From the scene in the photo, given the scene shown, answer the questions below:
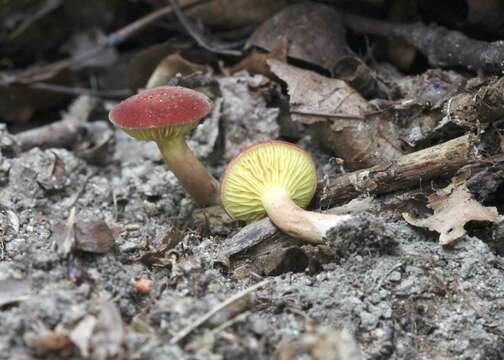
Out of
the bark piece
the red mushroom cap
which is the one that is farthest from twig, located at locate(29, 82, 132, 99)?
the bark piece

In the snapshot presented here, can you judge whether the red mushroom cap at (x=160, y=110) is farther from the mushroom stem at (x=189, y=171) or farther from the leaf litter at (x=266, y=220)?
the leaf litter at (x=266, y=220)

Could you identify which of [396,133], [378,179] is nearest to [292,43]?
[396,133]

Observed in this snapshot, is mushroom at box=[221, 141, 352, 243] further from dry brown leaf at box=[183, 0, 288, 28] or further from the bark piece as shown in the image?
dry brown leaf at box=[183, 0, 288, 28]

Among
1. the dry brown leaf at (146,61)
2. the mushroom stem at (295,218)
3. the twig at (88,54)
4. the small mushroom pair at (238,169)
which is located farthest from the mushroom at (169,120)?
the twig at (88,54)

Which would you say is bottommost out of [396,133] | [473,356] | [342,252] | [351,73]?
[473,356]

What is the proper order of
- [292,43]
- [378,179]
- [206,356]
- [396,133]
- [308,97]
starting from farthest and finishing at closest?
[292,43] < [308,97] < [396,133] < [378,179] < [206,356]

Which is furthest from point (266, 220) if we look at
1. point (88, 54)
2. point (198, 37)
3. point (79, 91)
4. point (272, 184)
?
point (88, 54)

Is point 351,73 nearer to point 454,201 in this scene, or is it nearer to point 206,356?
point 454,201
